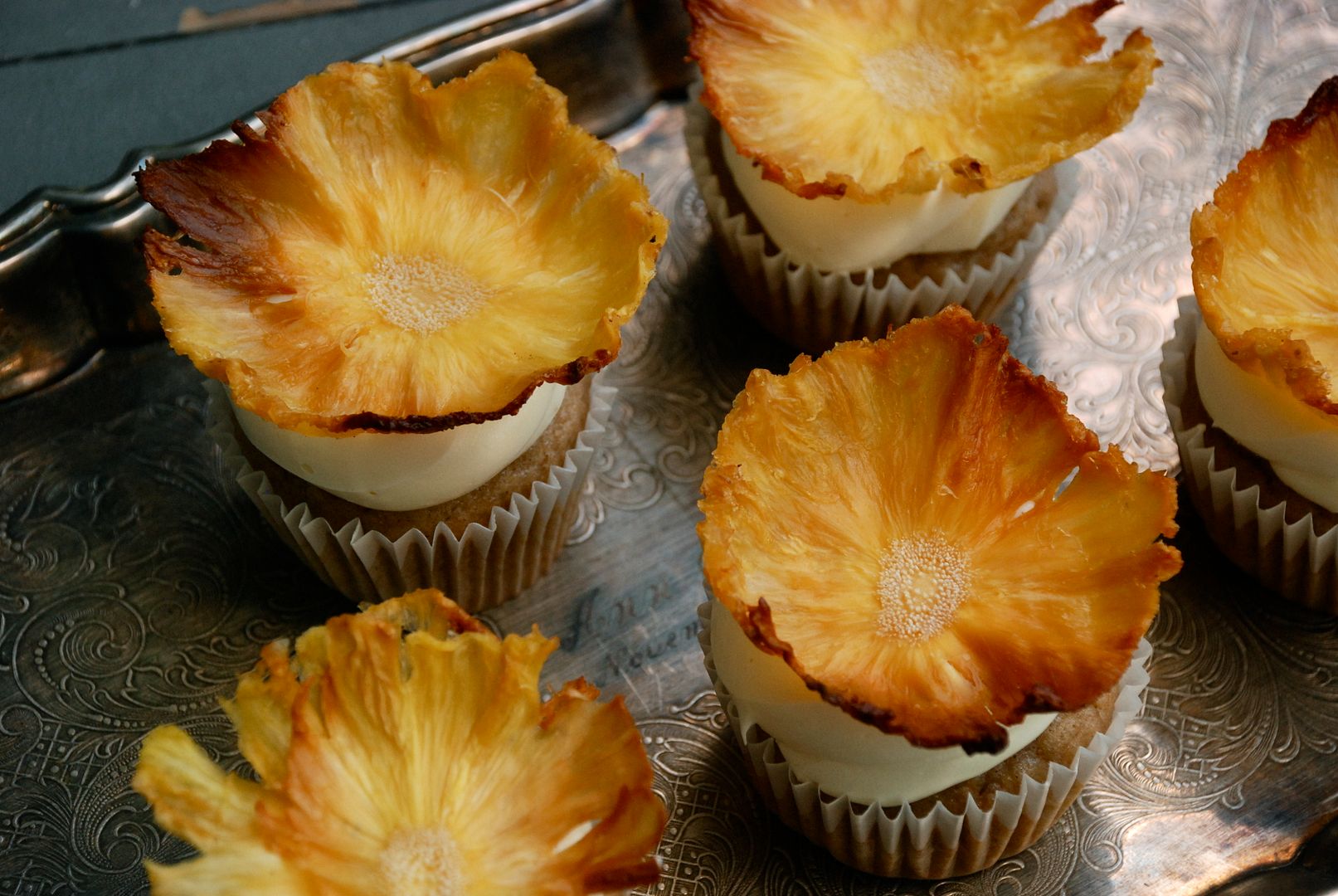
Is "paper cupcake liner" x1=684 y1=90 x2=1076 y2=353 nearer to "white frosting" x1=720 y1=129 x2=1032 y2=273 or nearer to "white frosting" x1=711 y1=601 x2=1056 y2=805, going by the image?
"white frosting" x1=720 y1=129 x2=1032 y2=273

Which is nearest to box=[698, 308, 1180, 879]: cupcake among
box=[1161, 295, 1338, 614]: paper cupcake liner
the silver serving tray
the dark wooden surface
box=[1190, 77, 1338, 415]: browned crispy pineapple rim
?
the silver serving tray

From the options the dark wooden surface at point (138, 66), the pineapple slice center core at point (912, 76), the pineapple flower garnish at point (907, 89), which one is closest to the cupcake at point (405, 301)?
the pineapple flower garnish at point (907, 89)

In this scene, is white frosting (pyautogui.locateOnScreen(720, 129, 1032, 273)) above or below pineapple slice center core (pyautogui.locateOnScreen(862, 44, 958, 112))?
below

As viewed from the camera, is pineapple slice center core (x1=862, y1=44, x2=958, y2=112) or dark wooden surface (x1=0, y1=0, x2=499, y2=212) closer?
pineapple slice center core (x1=862, y1=44, x2=958, y2=112)

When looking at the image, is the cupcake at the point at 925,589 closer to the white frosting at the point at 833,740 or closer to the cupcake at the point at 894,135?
the white frosting at the point at 833,740

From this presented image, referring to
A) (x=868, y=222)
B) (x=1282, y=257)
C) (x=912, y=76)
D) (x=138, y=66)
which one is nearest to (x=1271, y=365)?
(x=1282, y=257)

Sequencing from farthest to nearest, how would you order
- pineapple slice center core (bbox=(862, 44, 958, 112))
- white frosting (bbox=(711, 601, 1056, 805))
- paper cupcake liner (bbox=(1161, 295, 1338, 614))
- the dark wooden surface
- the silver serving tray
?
the dark wooden surface, pineapple slice center core (bbox=(862, 44, 958, 112)), paper cupcake liner (bbox=(1161, 295, 1338, 614)), the silver serving tray, white frosting (bbox=(711, 601, 1056, 805))
